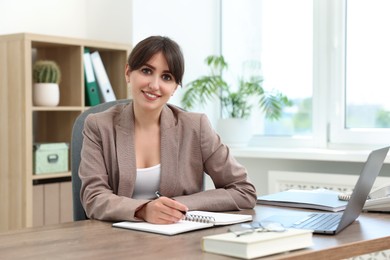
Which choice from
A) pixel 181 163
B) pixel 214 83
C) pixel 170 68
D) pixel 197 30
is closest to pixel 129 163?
pixel 181 163

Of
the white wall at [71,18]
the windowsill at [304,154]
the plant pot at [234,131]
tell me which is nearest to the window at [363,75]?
the windowsill at [304,154]

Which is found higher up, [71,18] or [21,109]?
[71,18]

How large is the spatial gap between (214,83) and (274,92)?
1.16ft

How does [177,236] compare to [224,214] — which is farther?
[224,214]

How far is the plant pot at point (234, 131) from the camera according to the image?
3679mm

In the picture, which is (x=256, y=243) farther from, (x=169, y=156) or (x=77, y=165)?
(x=77, y=165)

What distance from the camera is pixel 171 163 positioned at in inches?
81.6

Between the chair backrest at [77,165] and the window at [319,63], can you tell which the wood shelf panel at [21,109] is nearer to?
the window at [319,63]

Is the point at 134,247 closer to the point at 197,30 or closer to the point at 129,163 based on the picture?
the point at 129,163

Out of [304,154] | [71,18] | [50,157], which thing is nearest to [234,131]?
[304,154]

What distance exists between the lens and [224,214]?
1852mm

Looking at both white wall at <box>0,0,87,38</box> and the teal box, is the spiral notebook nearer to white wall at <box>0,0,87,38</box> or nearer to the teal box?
the teal box

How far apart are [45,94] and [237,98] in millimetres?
1057

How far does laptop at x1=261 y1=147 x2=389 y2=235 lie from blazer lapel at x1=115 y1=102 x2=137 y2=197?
1.57 feet
